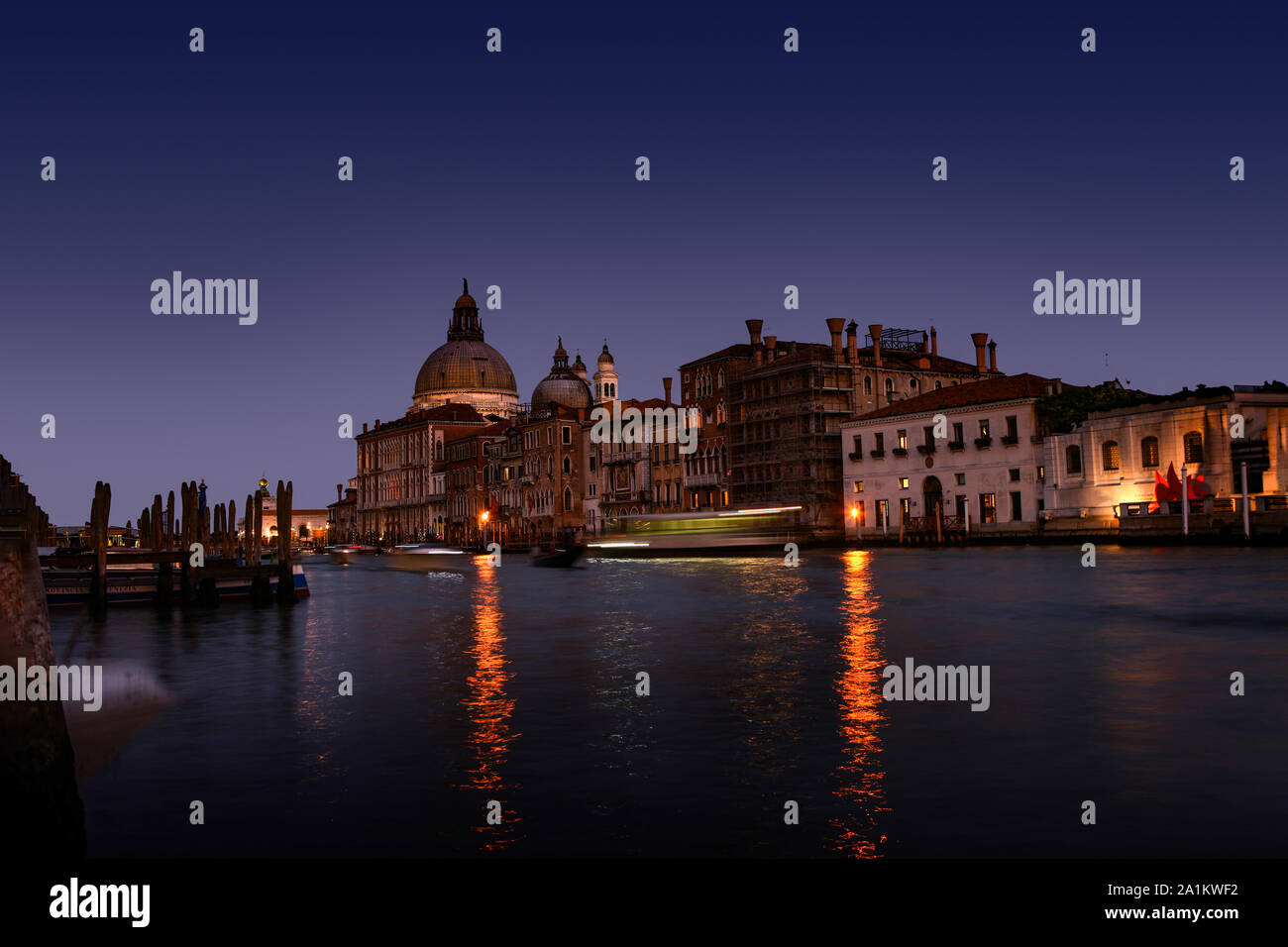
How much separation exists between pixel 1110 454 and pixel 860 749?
49646 mm

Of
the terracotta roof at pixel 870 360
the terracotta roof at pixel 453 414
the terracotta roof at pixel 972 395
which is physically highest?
the terracotta roof at pixel 453 414

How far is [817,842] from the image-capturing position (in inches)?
286

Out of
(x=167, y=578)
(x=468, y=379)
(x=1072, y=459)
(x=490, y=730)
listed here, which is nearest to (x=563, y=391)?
(x=468, y=379)

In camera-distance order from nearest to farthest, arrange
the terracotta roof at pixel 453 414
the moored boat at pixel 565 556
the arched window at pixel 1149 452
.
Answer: the arched window at pixel 1149 452, the moored boat at pixel 565 556, the terracotta roof at pixel 453 414

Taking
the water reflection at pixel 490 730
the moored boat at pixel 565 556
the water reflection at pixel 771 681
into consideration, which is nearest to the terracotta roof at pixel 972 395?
the moored boat at pixel 565 556

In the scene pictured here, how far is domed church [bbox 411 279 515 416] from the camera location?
131500mm

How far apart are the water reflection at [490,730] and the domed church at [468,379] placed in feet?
360

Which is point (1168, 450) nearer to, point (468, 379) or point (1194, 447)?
point (1194, 447)

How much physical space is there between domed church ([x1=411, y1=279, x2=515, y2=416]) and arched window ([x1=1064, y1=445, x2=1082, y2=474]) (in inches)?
3144

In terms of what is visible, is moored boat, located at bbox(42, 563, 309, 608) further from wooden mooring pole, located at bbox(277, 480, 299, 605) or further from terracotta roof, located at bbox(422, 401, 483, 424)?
terracotta roof, located at bbox(422, 401, 483, 424)

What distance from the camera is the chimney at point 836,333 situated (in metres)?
72.4

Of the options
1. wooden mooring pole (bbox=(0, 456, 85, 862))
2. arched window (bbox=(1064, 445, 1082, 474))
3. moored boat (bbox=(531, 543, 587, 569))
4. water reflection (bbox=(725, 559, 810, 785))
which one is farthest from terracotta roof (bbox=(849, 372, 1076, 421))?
wooden mooring pole (bbox=(0, 456, 85, 862))

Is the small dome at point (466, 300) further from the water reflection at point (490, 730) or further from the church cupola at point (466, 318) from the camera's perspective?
the water reflection at point (490, 730)
